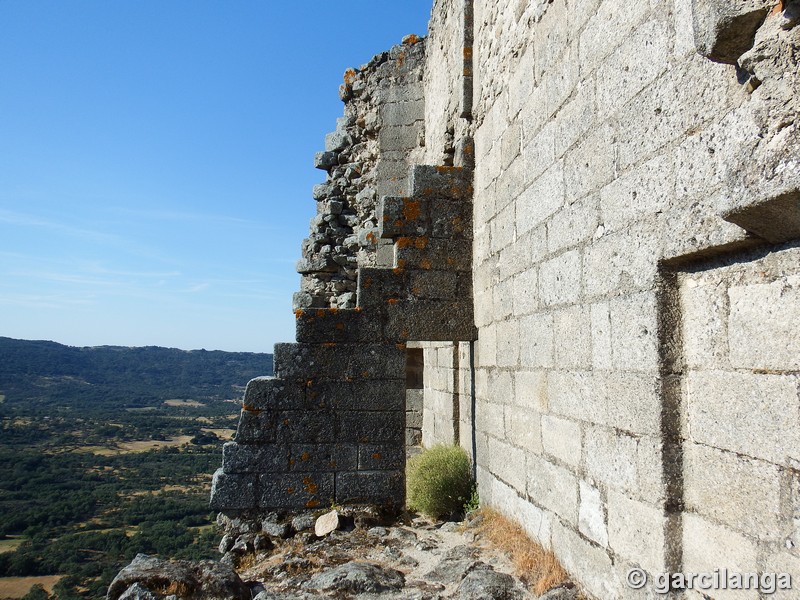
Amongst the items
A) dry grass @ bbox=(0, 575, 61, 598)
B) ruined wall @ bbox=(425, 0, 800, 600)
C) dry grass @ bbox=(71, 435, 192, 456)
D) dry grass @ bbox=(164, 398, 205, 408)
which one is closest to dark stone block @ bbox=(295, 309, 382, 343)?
ruined wall @ bbox=(425, 0, 800, 600)

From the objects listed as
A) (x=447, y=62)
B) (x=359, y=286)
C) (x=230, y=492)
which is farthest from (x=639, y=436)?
(x=447, y=62)

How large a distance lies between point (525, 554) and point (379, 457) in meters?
1.85

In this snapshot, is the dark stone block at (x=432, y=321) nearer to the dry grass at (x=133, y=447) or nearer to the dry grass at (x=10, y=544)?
the dry grass at (x=10, y=544)

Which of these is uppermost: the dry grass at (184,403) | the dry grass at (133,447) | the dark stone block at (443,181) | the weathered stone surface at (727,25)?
the dark stone block at (443,181)

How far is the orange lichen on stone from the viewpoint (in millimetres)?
5105

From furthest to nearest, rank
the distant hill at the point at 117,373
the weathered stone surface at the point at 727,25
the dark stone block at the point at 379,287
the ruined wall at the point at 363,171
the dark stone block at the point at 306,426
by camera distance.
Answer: the distant hill at the point at 117,373 → the ruined wall at the point at 363,171 → the dark stone block at the point at 379,287 → the dark stone block at the point at 306,426 → the weathered stone surface at the point at 727,25

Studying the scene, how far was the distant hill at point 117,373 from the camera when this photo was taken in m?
88.2

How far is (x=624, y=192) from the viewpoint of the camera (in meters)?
2.51

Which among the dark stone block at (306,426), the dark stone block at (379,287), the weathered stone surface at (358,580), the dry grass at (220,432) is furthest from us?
the dry grass at (220,432)

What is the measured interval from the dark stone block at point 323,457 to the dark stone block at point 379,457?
0.06m

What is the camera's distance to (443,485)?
5047mm

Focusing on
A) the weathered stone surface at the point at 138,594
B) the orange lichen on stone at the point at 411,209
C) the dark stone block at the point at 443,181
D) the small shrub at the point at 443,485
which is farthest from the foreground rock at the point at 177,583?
the dark stone block at the point at 443,181

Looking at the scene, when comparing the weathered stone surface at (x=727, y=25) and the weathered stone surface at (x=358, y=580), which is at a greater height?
the weathered stone surface at (x=727, y=25)

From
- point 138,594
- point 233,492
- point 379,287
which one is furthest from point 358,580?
point 379,287
